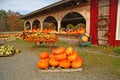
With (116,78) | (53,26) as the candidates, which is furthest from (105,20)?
(53,26)

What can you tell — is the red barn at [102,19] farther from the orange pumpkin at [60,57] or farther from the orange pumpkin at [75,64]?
the orange pumpkin at [60,57]

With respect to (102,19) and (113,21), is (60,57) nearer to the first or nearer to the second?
(113,21)

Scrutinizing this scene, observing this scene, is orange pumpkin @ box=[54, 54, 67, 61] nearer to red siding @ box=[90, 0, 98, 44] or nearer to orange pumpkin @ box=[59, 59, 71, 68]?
orange pumpkin @ box=[59, 59, 71, 68]

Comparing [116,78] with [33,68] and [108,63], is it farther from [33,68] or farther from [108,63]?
[33,68]

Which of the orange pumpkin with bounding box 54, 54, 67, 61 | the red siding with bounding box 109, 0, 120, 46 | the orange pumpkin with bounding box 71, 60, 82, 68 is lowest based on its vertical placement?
the orange pumpkin with bounding box 71, 60, 82, 68

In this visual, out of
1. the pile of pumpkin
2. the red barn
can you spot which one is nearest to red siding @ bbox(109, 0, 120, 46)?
the red barn

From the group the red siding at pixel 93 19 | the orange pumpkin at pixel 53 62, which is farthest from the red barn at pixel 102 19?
the orange pumpkin at pixel 53 62

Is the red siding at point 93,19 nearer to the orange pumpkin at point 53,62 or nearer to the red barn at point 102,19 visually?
the red barn at point 102,19

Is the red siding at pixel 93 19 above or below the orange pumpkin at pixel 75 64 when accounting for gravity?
above

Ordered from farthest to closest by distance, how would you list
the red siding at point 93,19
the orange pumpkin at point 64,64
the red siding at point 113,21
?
1. the red siding at point 93,19
2. the red siding at point 113,21
3. the orange pumpkin at point 64,64

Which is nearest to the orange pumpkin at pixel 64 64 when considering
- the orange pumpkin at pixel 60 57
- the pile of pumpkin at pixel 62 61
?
the pile of pumpkin at pixel 62 61

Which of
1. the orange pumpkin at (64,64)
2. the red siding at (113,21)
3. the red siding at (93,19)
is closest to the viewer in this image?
the orange pumpkin at (64,64)

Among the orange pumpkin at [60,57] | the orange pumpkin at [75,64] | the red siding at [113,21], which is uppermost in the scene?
the red siding at [113,21]

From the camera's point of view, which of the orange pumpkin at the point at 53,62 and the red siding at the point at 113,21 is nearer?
the orange pumpkin at the point at 53,62
